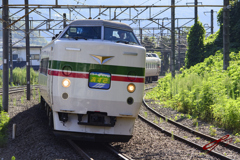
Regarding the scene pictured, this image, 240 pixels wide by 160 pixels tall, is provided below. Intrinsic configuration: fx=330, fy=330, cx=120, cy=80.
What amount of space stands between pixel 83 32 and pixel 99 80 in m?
1.65

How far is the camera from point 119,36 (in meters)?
8.79

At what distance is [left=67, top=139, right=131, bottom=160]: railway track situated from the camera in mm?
7316

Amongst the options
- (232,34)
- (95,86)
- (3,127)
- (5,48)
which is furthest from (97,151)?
(232,34)

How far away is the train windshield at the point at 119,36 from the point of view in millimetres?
8562

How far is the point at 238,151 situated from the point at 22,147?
553 centimetres

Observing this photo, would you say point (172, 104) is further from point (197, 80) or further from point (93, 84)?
point (93, 84)

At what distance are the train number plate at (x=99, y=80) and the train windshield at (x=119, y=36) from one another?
1220 mm

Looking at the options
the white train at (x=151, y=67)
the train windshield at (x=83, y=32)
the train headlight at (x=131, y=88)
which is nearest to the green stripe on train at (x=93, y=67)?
the train headlight at (x=131, y=88)

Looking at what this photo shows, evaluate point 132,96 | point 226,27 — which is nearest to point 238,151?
point 132,96

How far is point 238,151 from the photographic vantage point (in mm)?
8328

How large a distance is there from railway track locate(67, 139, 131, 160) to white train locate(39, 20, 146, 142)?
1.04 ft

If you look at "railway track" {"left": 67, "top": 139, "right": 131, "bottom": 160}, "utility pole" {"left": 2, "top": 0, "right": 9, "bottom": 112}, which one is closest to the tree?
"utility pole" {"left": 2, "top": 0, "right": 9, "bottom": 112}

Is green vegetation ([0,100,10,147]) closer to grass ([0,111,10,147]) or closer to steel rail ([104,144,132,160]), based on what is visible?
grass ([0,111,10,147])

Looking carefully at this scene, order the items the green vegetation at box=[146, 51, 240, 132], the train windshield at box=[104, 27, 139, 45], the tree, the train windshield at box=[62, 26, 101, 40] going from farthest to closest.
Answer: the tree < the green vegetation at box=[146, 51, 240, 132] < the train windshield at box=[104, 27, 139, 45] < the train windshield at box=[62, 26, 101, 40]
